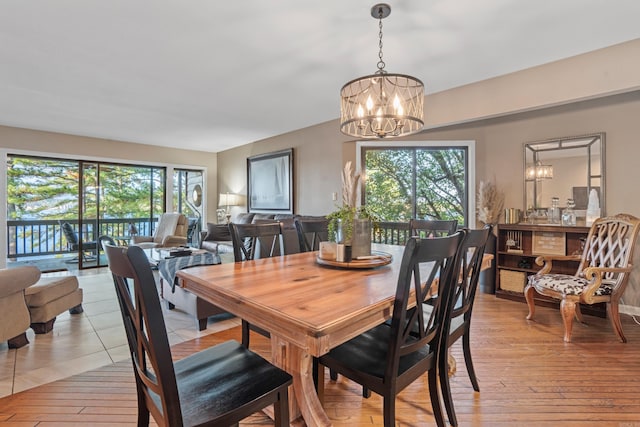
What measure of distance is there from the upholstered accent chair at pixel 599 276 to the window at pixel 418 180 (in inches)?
57.2

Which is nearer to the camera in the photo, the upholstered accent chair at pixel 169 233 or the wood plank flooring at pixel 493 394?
the wood plank flooring at pixel 493 394

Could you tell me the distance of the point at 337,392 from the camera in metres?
1.88

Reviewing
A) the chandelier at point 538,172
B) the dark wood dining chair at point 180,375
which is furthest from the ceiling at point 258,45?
the dark wood dining chair at point 180,375

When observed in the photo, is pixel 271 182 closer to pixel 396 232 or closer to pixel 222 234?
pixel 222 234

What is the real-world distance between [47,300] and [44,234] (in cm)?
398

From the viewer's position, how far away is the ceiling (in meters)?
2.15

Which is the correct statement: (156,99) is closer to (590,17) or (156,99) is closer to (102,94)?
(102,94)

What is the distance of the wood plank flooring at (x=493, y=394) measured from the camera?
1.64 m

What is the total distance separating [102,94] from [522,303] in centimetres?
553

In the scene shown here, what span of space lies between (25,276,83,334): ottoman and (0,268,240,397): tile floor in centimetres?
11

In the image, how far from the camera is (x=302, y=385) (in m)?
1.42

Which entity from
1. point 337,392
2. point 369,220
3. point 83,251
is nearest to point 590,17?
point 369,220

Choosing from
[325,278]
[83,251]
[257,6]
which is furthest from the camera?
[83,251]

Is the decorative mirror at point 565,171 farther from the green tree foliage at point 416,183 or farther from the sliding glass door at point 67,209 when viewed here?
the sliding glass door at point 67,209
